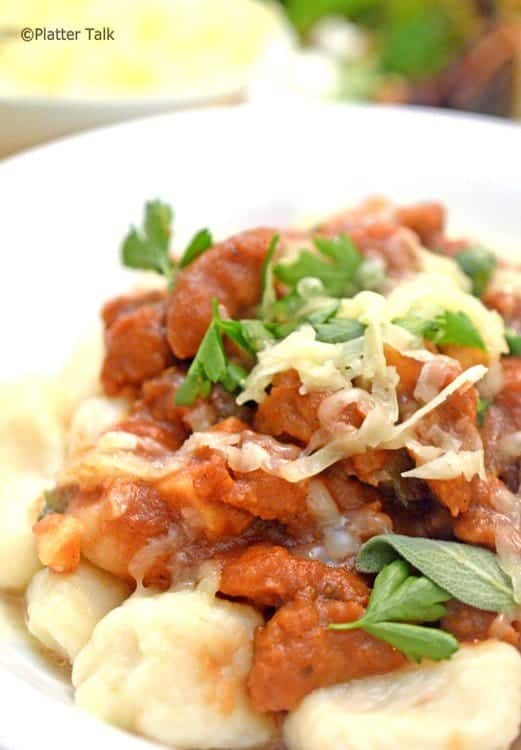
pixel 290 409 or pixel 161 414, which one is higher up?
pixel 290 409

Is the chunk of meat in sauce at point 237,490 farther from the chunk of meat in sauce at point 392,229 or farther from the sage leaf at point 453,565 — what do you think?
the chunk of meat in sauce at point 392,229

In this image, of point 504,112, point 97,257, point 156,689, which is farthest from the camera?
point 504,112

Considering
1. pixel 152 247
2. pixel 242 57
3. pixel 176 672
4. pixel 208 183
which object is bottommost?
pixel 176 672

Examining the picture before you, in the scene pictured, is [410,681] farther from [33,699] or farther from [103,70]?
[103,70]

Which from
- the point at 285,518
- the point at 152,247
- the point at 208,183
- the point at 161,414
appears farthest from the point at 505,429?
A: the point at 208,183

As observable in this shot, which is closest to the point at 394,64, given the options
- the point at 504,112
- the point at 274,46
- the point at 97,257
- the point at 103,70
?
the point at 504,112

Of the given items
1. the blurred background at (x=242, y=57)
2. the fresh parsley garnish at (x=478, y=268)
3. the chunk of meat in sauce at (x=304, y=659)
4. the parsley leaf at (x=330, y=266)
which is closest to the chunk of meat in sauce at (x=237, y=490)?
the chunk of meat in sauce at (x=304, y=659)

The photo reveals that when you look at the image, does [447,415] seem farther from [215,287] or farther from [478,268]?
[478,268]
